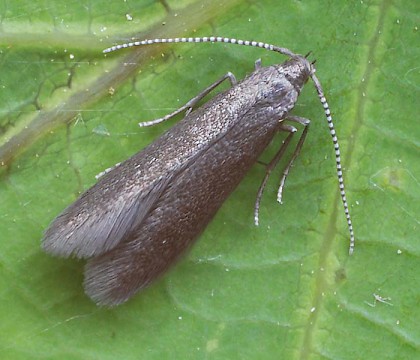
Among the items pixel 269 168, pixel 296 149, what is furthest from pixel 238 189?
pixel 296 149

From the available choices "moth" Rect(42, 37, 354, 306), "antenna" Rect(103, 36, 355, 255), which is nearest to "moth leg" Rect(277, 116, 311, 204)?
"moth" Rect(42, 37, 354, 306)

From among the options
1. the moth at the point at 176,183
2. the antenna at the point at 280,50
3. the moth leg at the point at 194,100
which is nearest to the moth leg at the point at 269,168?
the moth at the point at 176,183

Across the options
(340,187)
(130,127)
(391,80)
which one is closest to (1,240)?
(130,127)

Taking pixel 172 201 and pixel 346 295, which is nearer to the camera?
pixel 172 201

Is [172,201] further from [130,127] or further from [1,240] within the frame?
[1,240]

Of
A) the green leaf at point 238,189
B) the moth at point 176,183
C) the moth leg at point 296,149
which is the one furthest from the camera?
the moth leg at point 296,149

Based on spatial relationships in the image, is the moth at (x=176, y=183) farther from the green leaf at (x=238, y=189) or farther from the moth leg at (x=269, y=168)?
the green leaf at (x=238, y=189)

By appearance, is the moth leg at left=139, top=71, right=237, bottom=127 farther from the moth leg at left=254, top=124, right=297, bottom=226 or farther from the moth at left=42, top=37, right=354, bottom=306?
the moth leg at left=254, top=124, right=297, bottom=226
